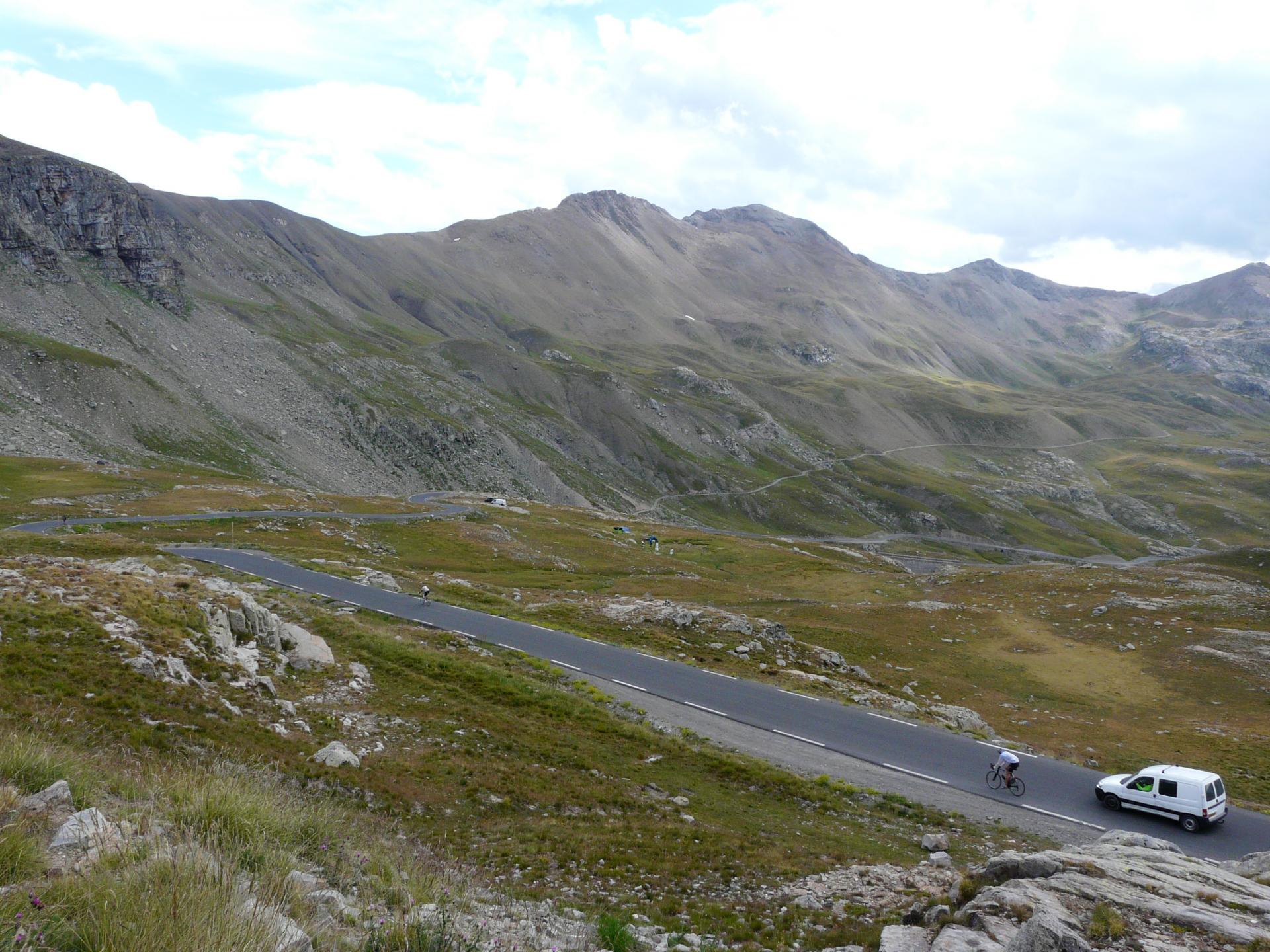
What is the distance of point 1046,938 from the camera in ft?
31.7

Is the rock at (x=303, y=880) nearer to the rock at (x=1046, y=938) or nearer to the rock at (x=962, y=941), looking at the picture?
the rock at (x=962, y=941)

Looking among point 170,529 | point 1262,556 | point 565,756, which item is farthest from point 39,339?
point 1262,556

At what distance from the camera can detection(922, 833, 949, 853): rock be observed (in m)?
19.9

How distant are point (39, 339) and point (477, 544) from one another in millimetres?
99801

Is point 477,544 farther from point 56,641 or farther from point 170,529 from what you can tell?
point 56,641

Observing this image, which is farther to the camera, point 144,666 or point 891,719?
point 891,719

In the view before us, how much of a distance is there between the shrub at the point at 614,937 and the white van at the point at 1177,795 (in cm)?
2383

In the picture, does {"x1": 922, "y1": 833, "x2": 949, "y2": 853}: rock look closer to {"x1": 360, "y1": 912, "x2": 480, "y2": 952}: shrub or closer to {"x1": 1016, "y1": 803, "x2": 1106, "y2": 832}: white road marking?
{"x1": 1016, "y1": 803, "x2": 1106, "y2": 832}: white road marking

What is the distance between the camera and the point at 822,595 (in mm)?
78625

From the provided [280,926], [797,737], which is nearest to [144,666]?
[280,926]

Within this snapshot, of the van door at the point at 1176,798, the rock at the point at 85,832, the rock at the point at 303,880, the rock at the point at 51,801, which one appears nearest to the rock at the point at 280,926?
the rock at the point at 303,880

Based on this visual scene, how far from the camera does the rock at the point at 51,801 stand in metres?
8.12

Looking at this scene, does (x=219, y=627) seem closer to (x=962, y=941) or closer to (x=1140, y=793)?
(x=962, y=941)

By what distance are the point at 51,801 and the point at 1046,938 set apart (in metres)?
13.0
